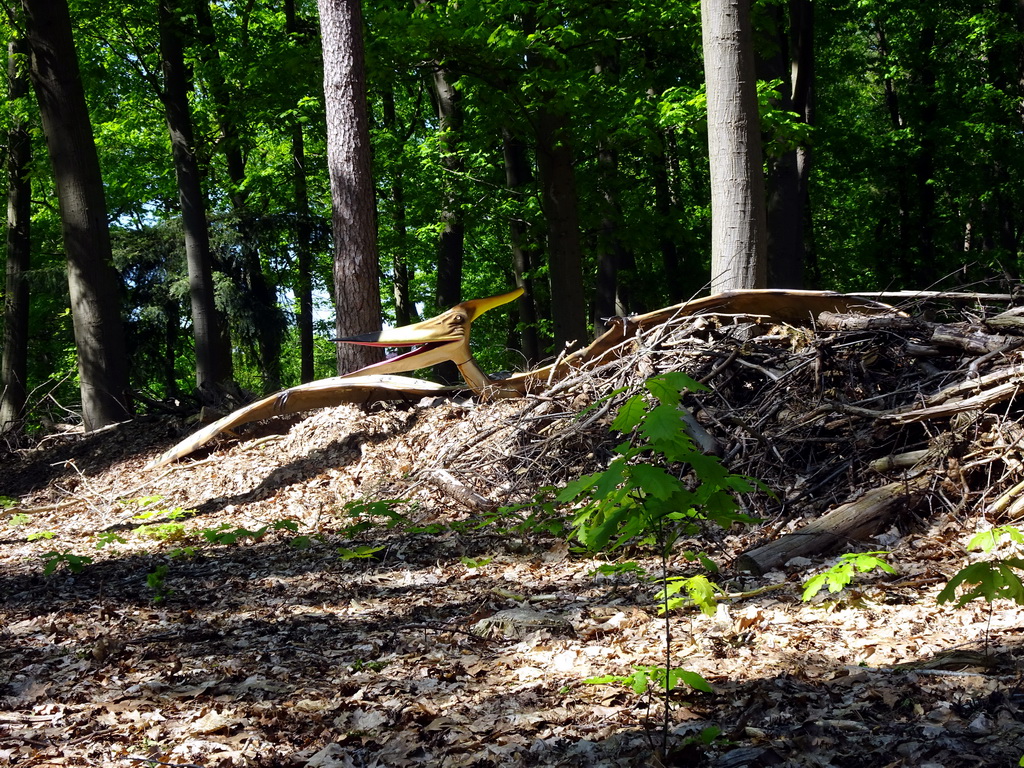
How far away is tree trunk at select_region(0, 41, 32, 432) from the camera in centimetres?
1468

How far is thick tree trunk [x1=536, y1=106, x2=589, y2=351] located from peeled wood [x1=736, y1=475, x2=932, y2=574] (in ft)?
25.1

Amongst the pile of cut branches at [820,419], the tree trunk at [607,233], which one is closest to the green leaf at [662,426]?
the pile of cut branches at [820,419]

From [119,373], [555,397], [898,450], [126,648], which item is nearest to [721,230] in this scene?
[555,397]

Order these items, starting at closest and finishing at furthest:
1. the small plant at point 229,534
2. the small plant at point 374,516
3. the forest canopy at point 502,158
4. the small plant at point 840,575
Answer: the small plant at point 840,575 < the small plant at point 374,516 < the small plant at point 229,534 < the forest canopy at point 502,158

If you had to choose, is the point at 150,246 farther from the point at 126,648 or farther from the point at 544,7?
the point at 126,648

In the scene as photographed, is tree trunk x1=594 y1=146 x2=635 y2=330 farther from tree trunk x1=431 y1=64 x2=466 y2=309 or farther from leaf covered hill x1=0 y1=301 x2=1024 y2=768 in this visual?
leaf covered hill x1=0 y1=301 x2=1024 y2=768

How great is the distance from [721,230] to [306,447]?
441 cm

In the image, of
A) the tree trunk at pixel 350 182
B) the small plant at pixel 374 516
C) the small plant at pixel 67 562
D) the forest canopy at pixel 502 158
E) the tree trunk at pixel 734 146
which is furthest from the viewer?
the forest canopy at pixel 502 158

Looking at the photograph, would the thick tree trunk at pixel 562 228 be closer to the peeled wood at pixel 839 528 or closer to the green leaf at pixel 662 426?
the peeled wood at pixel 839 528

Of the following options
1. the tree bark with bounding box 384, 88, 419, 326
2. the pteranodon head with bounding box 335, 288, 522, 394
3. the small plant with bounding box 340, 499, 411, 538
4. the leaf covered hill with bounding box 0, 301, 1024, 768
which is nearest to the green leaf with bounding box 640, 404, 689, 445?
the leaf covered hill with bounding box 0, 301, 1024, 768

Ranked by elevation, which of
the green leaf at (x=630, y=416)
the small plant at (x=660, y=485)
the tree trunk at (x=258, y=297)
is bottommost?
the small plant at (x=660, y=485)

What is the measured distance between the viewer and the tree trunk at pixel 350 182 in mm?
8711

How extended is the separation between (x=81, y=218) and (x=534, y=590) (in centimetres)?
926

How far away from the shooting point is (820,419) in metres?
5.54
